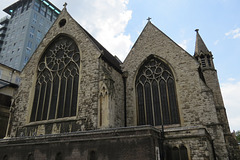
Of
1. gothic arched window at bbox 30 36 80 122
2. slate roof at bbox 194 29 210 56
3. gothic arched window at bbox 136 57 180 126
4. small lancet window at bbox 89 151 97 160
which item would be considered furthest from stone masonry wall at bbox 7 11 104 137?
slate roof at bbox 194 29 210 56

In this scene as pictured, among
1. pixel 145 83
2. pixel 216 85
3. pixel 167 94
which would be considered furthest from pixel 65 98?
pixel 216 85

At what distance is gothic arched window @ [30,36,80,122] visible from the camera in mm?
16531

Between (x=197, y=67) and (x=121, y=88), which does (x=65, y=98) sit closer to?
(x=121, y=88)

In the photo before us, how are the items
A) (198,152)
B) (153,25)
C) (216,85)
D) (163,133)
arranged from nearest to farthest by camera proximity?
1. (198,152)
2. (163,133)
3. (153,25)
4. (216,85)

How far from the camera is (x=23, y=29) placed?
52406mm

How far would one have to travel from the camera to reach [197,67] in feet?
53.7

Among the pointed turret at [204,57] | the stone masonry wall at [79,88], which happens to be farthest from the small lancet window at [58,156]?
the pointed turret at [204,57]

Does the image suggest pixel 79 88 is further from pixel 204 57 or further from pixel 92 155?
pixel 204 57

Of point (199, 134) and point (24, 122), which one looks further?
point (24, 122)

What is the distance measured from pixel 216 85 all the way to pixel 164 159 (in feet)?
51.3

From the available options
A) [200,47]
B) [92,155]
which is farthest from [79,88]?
[200,47]

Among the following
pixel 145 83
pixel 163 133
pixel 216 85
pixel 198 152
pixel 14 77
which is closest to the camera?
pixel 198 152

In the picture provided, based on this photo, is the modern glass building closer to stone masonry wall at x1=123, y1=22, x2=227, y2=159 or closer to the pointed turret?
stone masonry wall at x1=123, y1=22, x2=227, y2=159

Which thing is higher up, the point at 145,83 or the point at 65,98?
the point at 145,83
